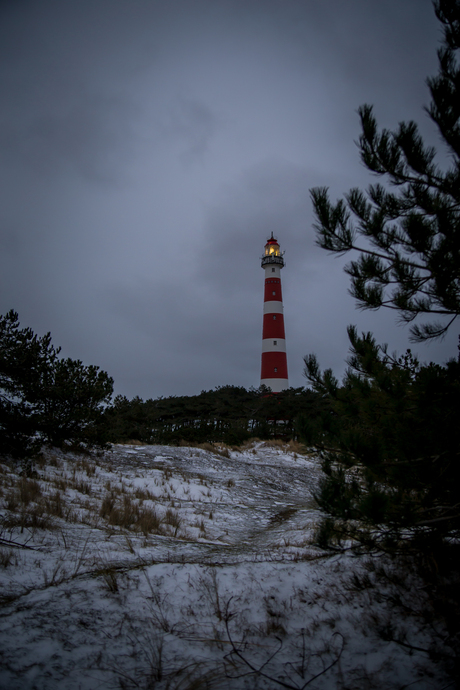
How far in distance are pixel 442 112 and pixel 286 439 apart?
20.3 metres

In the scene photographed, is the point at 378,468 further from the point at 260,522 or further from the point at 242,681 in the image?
the point at 260,522

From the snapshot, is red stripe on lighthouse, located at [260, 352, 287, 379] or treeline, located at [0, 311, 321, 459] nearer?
treeline, located at [0, 311, 321, 459]

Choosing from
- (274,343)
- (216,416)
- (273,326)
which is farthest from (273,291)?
(216,416)

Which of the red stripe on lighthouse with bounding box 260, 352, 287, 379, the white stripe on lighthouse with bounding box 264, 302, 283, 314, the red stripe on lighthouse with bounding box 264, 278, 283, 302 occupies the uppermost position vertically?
the red stripe on lighthouse with bounding box 264, 278, 283, 302

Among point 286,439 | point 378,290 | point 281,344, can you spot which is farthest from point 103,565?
point 281,344

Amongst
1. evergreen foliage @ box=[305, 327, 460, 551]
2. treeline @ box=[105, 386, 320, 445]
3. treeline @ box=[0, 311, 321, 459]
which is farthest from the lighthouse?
evergreen foliage @ box=[305, 327, 460, 551]

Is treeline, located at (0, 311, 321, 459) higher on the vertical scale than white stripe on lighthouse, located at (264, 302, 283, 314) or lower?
lower

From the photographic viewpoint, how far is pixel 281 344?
2980cm

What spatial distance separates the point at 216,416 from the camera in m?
25.0

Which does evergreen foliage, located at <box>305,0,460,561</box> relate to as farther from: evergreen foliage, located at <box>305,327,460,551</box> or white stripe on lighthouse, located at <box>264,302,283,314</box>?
white stripe on lighthouse, located at <box>264,302,283,314</box>

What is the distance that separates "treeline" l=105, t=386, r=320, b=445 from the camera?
839 inches

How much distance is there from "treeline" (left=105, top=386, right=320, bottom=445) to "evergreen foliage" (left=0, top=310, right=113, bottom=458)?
342 inches

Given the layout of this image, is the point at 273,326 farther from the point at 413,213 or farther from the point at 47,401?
the point at 413,213

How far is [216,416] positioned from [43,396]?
16924mm
